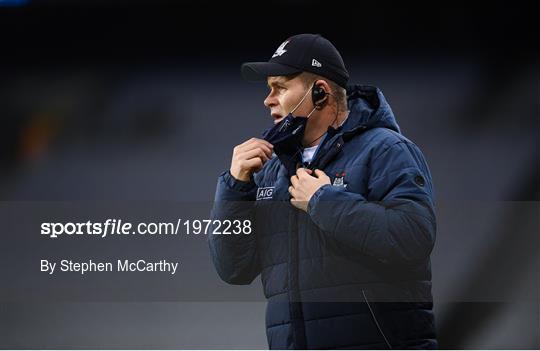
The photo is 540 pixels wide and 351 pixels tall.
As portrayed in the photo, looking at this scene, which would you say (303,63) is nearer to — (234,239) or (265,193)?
(265,193)

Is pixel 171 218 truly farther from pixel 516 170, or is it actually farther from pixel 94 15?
pixel 516 170

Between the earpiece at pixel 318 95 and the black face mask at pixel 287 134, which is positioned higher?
the earpiece at pixel 318 95

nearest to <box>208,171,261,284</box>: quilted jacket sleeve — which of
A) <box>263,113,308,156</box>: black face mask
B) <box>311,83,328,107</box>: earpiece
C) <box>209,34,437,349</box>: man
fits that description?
<box>209,34,437,349</box>: man

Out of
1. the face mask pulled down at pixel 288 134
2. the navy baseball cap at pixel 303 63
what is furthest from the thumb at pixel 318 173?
the navy baseball cap at pixel 303 63

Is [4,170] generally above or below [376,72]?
below

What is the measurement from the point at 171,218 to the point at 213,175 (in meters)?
0.23

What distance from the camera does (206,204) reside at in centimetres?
237

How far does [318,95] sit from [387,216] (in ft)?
1.22

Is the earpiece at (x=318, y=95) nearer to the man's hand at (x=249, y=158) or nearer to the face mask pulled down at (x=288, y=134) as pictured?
the face mask pulled down at (x=288, y=134)

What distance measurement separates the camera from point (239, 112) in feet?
8.48

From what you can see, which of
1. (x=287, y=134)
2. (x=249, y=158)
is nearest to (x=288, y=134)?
(x=287, y=134)

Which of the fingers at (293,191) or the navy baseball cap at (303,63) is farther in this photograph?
the navy baseball cap at (303,63)

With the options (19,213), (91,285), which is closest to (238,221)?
(91,285)

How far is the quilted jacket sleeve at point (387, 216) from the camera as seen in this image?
5.97 feet
